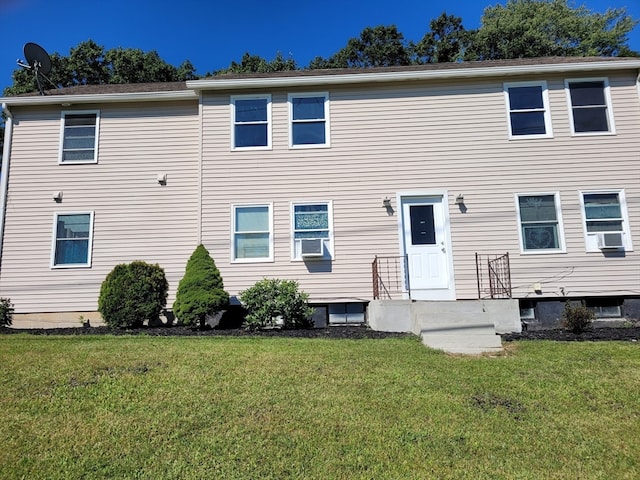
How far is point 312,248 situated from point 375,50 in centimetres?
2098

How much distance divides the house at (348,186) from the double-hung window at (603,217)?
3cm

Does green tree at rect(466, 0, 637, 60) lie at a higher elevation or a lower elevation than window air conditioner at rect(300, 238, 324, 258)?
higher

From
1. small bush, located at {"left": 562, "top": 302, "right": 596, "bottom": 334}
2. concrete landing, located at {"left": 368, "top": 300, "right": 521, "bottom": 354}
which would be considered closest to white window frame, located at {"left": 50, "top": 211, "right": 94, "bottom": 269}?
concrete landing, located at {"left": 368, "top": 300, "right": 521, "bottom": 354}

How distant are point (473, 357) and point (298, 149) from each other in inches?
238

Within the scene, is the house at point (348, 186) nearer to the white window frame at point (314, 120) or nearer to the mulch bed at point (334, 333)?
the white window frame at point (314, 120)

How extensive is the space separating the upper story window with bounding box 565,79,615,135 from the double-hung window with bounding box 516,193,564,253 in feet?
5.70

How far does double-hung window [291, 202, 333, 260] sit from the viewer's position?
9695 mm

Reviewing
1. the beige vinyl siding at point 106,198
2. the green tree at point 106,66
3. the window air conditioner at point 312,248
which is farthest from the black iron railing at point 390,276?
the green tree at point 106,66

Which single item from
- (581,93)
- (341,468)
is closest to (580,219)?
A: (581,93)

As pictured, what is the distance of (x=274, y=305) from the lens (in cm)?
836

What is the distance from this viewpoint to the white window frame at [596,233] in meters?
9.35

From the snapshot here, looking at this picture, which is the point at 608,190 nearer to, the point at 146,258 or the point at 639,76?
the point at 639,76

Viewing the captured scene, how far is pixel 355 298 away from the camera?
956cm

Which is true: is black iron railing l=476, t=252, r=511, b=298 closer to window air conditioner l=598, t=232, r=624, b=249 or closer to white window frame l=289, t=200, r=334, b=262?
window air conditioner l=598, t=232, r=624, b=249
